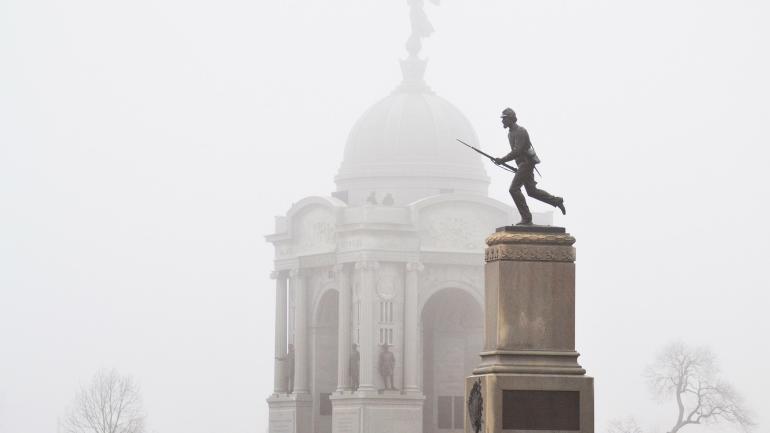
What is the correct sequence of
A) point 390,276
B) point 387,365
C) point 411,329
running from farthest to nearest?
point 390,276, point 411,329, point 387,365

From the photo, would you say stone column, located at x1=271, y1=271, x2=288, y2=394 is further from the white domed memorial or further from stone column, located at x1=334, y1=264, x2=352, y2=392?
stone column, located at x1=334, y1=264, x2=352, y2=392

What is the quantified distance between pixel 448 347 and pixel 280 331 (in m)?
7.22

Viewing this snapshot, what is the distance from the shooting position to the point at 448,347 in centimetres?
9238

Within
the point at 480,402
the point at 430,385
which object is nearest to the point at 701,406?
the point at 430,385

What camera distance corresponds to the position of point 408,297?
289 ft

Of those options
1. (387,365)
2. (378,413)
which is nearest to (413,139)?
(387,365)

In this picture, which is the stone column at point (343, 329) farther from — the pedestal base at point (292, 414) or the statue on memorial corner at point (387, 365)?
the pedestal base at point (292, 414)

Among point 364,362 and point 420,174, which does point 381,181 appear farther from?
point 364,362

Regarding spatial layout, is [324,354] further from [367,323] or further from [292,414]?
[367,323]

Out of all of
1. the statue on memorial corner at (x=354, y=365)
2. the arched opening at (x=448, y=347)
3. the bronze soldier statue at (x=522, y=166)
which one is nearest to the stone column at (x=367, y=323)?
the statue on memorial corner at (x=354, y=365)

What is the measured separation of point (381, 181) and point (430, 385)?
28.5ft

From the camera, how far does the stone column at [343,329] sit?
8844 cm

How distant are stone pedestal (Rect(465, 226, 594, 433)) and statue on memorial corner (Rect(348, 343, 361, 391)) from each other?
61185mm

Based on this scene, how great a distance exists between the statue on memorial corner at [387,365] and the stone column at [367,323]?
0.34 m
